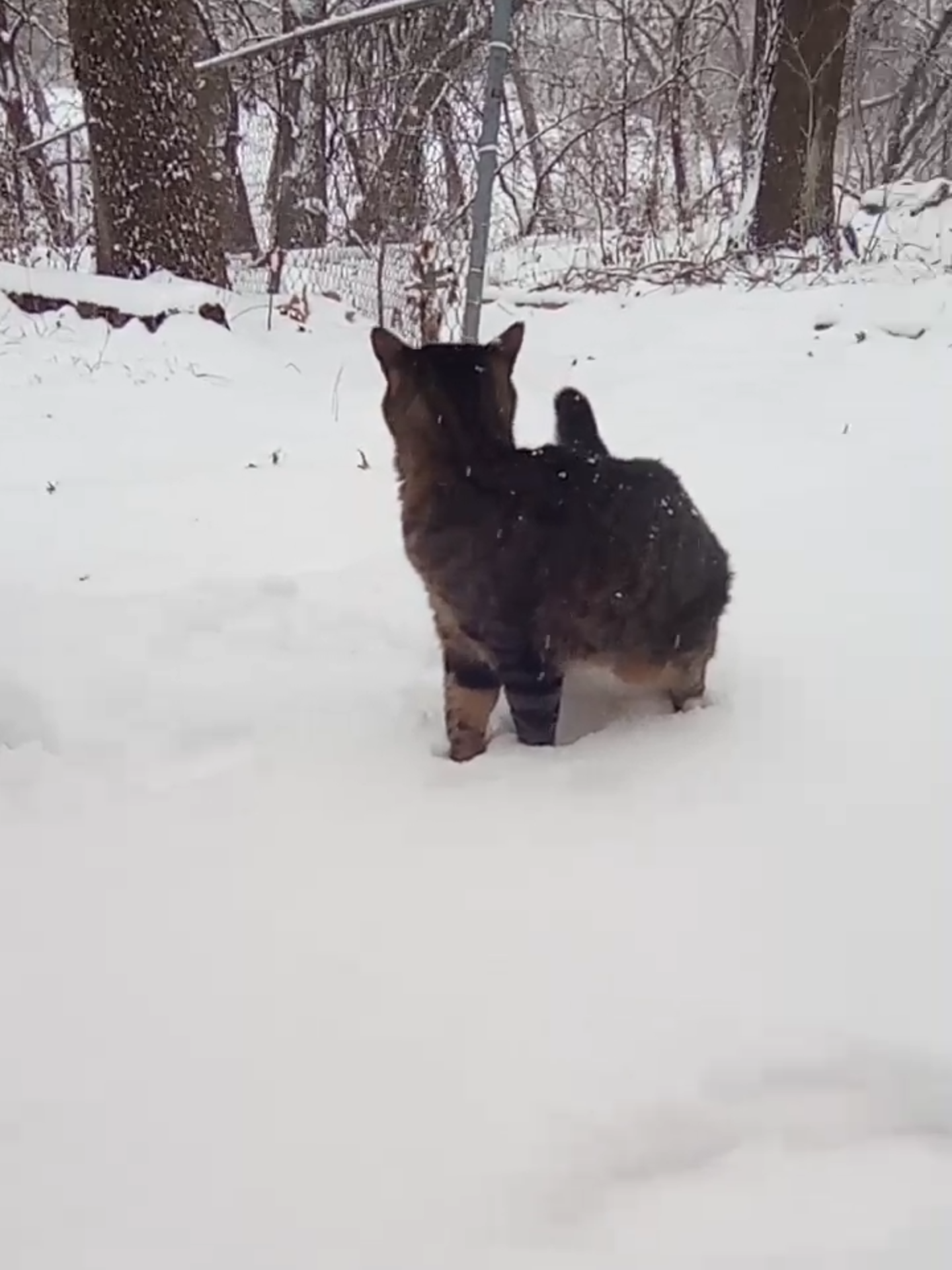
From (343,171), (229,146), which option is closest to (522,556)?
(343,171)

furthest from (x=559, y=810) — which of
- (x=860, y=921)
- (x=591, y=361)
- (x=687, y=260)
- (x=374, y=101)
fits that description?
(x=374, y=101)

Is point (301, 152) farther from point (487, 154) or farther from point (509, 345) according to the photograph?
point (509, 345)

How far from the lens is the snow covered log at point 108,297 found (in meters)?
6.68

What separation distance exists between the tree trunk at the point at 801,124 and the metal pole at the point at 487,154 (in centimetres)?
565

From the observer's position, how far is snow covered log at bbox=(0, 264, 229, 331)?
668 centimetres

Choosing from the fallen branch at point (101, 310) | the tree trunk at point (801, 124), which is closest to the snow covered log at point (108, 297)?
the fallen branch at point (101, 310)

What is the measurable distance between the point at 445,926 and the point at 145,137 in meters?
6.94

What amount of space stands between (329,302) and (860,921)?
6.90m

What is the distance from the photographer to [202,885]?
6.44 ft

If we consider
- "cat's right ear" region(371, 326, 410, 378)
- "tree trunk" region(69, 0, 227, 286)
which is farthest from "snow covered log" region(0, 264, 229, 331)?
"cat's right ear" region(371, 326, 410, 378)

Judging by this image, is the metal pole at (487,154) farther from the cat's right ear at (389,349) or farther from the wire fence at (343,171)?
the wire fence at (343,171)

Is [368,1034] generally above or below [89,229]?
below

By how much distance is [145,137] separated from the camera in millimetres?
7312

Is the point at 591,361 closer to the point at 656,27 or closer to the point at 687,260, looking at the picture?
the point at 687,260
